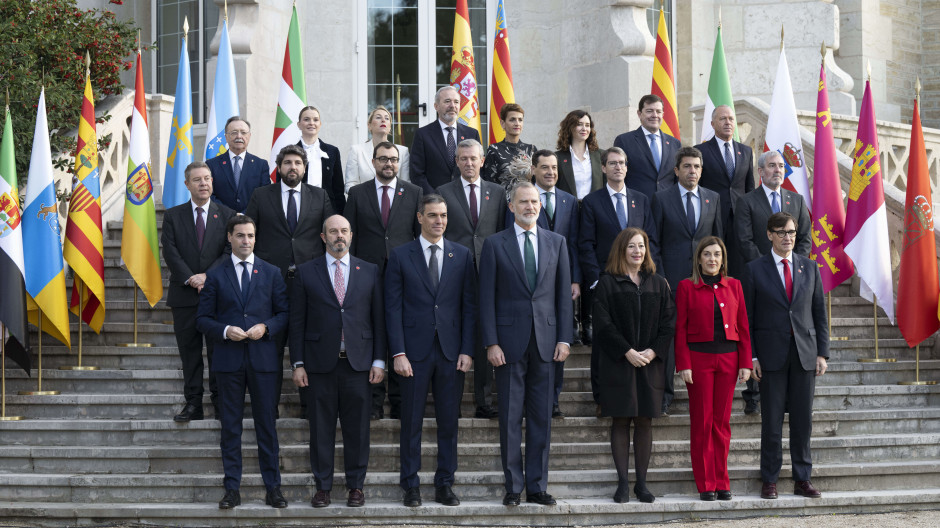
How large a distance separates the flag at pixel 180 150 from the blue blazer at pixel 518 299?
13.2ft

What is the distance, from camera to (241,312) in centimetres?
723

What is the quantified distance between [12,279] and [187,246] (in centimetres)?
146

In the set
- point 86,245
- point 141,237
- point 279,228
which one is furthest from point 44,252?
point 279,228

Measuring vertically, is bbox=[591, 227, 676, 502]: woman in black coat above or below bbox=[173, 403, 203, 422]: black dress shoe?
above

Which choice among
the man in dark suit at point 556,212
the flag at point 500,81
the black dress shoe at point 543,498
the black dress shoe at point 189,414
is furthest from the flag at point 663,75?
the black dress shoe at point 189,414

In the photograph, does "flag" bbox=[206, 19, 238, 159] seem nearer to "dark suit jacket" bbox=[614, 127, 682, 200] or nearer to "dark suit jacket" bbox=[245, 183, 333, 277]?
"dark suit jacket" bbox=[245, 183, 333, 277]

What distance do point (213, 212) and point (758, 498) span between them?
429 cm

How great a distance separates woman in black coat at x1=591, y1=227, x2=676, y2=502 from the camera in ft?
23.6

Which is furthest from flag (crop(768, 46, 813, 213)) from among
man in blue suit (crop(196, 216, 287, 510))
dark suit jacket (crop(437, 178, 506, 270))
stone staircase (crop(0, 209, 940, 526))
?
man in blue suit (crop(196, 216, 287, 510))

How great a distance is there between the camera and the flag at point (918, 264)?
9109 millimetres

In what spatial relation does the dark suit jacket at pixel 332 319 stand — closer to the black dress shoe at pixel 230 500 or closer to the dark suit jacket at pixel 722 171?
the black dress shoe at pixel 230 500

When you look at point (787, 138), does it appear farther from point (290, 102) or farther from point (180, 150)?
point (180, 150)

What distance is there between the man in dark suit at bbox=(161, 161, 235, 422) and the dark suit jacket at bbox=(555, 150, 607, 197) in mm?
2527

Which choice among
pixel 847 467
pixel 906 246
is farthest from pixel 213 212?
pixel 906 246
